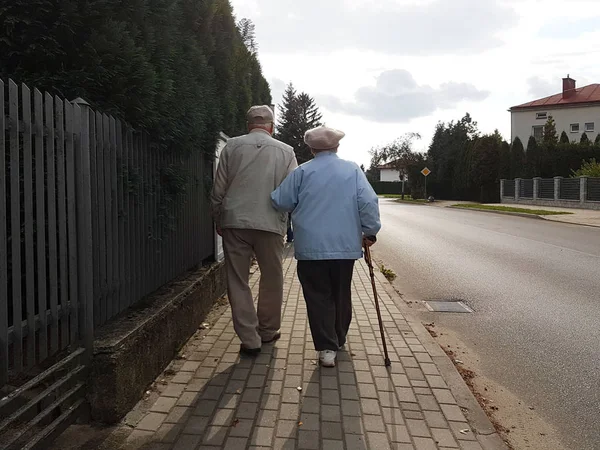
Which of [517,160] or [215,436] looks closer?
[215,436]

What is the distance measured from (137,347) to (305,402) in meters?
1.12

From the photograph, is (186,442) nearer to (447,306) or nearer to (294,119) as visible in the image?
(447,306)

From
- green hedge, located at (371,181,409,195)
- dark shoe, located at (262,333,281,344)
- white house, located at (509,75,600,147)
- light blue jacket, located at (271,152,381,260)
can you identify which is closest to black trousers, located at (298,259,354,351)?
light blue jacket, located at (271,152,381,260)

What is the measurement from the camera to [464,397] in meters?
3.68

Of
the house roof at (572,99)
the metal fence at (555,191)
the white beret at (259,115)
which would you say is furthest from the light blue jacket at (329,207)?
the house roof at (572,99)

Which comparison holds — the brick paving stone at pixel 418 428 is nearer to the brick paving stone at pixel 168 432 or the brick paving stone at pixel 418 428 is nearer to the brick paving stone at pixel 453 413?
the brick paving stone at pixel 453 413

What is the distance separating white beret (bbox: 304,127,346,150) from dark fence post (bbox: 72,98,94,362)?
1769 millimetres

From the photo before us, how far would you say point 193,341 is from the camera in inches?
189

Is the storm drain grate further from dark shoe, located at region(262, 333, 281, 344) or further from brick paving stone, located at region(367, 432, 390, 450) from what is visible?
brick paving stone, located at region(367, 432, 390, 450)

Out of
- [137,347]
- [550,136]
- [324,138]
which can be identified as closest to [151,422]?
[137,347]

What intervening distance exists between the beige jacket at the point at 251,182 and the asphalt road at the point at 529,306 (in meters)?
2.26

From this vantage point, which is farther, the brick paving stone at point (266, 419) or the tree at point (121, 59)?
the brick paving stone at point (266, 419)

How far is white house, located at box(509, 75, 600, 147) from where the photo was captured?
58781 millimetres

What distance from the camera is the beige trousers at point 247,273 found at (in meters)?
4.38
